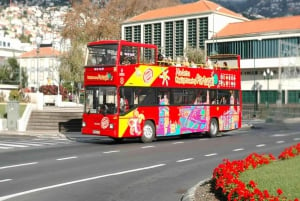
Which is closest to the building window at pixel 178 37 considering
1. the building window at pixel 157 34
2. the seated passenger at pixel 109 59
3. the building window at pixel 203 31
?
the building window at pixel 157 34

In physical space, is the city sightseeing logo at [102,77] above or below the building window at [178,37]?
below

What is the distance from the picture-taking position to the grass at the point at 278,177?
9078mm

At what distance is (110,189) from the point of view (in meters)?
11.9

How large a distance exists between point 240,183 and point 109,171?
6155mm

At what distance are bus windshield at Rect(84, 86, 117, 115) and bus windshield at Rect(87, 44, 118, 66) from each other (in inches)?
47.0

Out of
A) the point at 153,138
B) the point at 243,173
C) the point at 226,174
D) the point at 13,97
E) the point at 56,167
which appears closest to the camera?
the point at 226,174

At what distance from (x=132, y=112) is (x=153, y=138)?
2105 millimetres

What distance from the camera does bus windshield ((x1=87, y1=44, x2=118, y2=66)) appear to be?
959 inches

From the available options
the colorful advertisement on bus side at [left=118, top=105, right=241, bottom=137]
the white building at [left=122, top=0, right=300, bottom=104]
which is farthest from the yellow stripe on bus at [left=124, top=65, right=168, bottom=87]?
the white building at [left=122, top=0, right=300, bottom=104]

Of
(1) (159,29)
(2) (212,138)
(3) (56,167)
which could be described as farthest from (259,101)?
(3) (56,167)

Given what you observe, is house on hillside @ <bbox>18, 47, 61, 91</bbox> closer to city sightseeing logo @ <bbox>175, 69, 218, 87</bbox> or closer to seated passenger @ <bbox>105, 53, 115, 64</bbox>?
city sightseeing logo @ <bbox>175, 69, 218, 87</bbox>

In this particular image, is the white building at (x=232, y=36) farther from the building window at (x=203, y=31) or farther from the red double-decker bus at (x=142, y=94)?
the red double-decker bus at (x=142, y=94)

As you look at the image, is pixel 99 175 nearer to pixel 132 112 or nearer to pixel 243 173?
pixel 243 173

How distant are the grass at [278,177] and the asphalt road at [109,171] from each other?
1.61 metres
